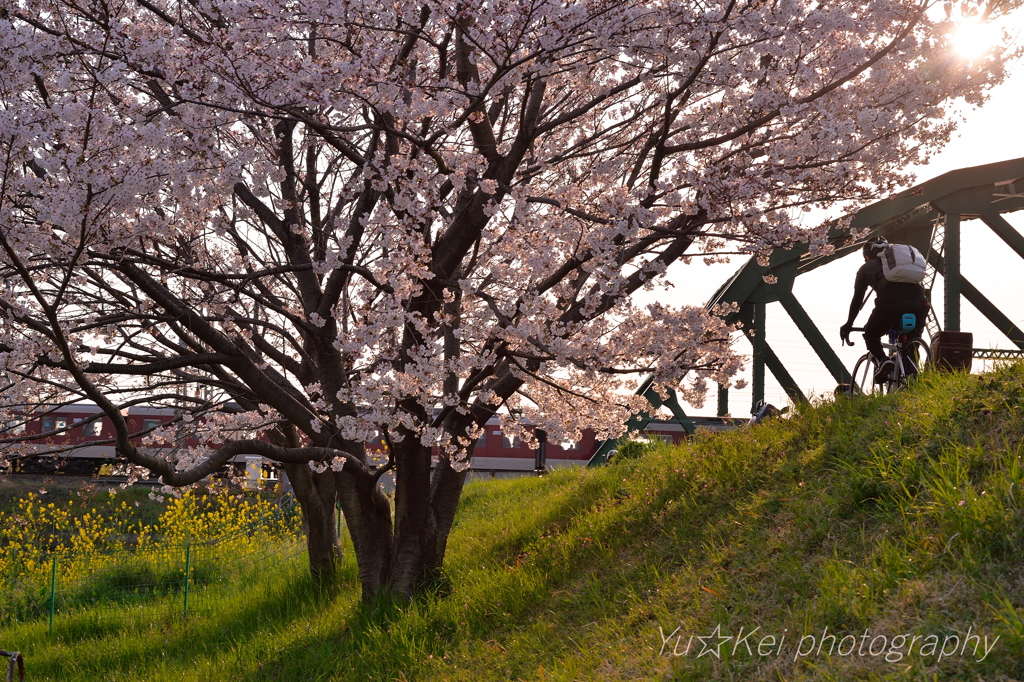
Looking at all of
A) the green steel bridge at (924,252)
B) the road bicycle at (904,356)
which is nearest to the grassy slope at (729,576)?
the road bicycle at (904,356)

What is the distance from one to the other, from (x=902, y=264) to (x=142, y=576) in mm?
10462

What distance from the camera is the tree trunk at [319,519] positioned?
8.88 m

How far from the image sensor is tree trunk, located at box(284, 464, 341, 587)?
8.88 meters

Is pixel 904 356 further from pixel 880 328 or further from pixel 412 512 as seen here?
pixel 412 512

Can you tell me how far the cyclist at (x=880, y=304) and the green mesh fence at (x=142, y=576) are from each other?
7198mm

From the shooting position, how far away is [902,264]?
5855 mm

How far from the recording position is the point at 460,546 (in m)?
8.70

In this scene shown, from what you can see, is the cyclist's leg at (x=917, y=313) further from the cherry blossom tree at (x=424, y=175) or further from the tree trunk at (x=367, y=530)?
the tree trunk at (x=367, y=530)

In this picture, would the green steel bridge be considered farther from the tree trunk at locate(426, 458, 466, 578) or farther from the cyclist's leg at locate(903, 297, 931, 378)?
the cyclist's leg at locate(903, 297, 931, 378)

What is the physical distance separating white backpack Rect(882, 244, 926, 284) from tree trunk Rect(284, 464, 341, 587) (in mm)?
6037

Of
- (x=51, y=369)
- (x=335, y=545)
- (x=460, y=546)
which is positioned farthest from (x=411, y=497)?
(x=51, y=369)

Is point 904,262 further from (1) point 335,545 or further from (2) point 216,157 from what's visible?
(1) point 335,545

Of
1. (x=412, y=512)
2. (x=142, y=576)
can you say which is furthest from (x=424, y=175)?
(x=142, y=576)

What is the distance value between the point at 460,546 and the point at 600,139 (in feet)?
15.1
